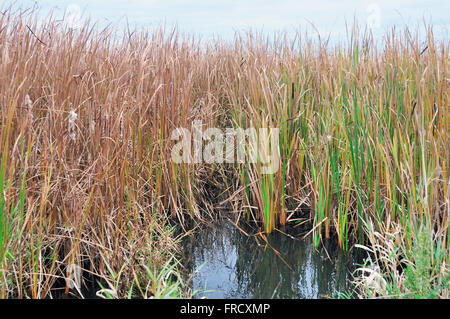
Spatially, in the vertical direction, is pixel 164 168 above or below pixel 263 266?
above

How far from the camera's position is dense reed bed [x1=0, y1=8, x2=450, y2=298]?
192 centimetres

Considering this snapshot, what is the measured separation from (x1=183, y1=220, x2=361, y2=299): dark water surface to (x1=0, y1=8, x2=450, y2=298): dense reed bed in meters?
0.13

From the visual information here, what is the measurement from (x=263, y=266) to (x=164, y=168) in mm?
1013

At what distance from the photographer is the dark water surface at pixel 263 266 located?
83.8 inches

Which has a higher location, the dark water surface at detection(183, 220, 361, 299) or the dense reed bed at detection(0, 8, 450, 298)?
the dense reed bed at detection(0, 8, 450, 298)

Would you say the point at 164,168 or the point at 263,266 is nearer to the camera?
the point at 263,266

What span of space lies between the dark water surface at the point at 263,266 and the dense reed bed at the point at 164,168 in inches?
5.2

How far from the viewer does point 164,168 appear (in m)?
2.87

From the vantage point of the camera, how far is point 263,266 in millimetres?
2373

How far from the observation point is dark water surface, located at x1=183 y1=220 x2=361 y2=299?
213 cm

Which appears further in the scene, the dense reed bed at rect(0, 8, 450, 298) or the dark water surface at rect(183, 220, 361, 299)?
the dark water surface at rect(183, 220, 361, 299)
